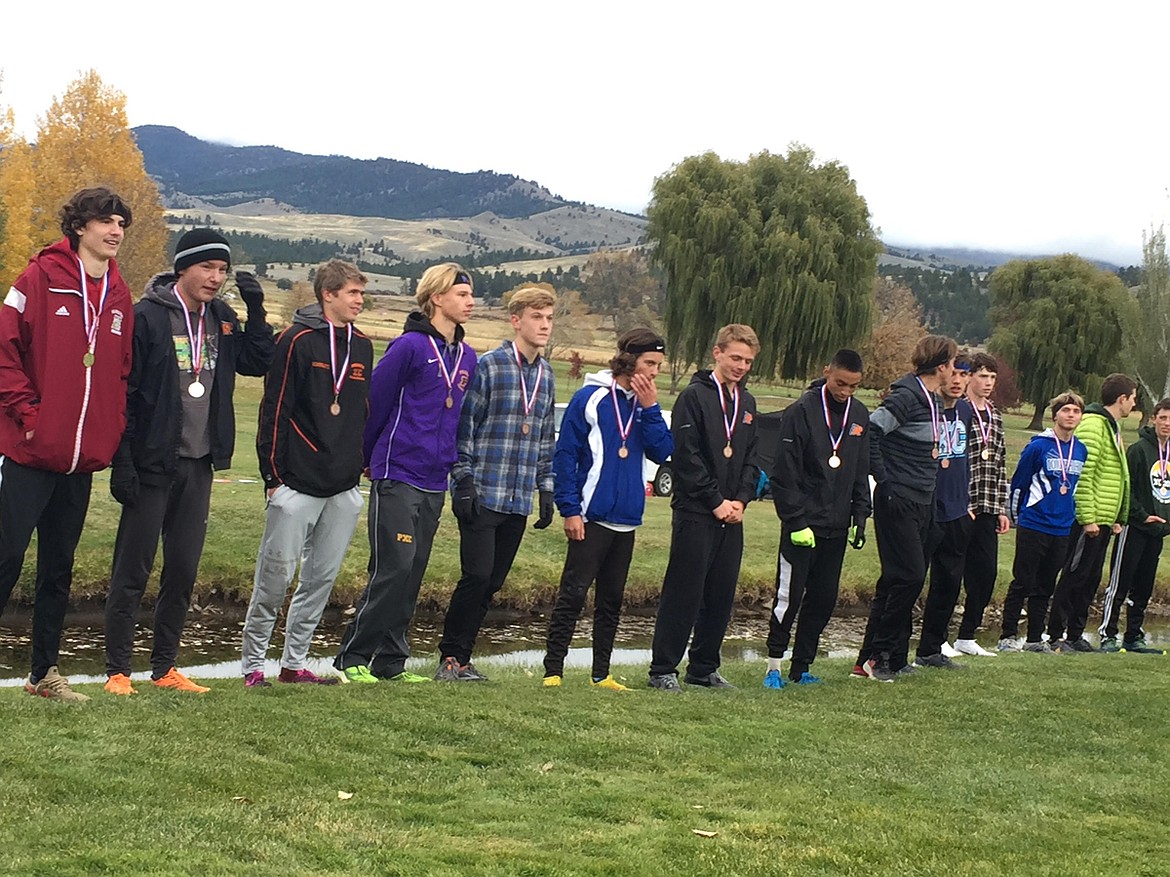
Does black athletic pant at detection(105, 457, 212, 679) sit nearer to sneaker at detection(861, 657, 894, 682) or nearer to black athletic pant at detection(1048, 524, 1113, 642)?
sneaker at detection(861, 657, 894, 682)

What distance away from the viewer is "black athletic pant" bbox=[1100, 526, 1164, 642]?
43.5ft

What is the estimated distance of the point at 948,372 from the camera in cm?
988

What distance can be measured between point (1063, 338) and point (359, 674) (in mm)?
65988

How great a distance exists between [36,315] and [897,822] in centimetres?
491

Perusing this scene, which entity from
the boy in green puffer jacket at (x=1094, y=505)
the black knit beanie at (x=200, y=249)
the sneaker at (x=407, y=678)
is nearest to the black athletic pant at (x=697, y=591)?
the sneaker at (x=407, y=678)

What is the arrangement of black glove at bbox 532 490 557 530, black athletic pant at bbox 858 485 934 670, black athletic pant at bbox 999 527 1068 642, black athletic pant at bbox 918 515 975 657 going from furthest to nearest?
black athletic pant at bbox 999 527 1068 642 < black athletic pant at bbox 918 515 975 657 < black athletic pant at bbox 858 485 934 670 < black glove at bbox 532 490 557 530

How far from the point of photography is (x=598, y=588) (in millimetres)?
8906

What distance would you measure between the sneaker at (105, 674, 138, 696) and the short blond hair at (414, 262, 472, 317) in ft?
9.51

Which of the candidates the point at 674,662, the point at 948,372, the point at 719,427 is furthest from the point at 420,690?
the point at 948,372

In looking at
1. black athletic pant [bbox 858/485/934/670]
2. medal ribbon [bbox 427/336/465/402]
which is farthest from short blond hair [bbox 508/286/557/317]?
black athletic pant [bbox 858/485/934/670]

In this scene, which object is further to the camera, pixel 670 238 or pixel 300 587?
pixel 670 238

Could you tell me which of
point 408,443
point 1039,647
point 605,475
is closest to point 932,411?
point 605,475

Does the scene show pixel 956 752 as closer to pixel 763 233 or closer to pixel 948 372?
pixel 948 372

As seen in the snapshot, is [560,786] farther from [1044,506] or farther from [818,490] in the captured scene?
[1044,506]
